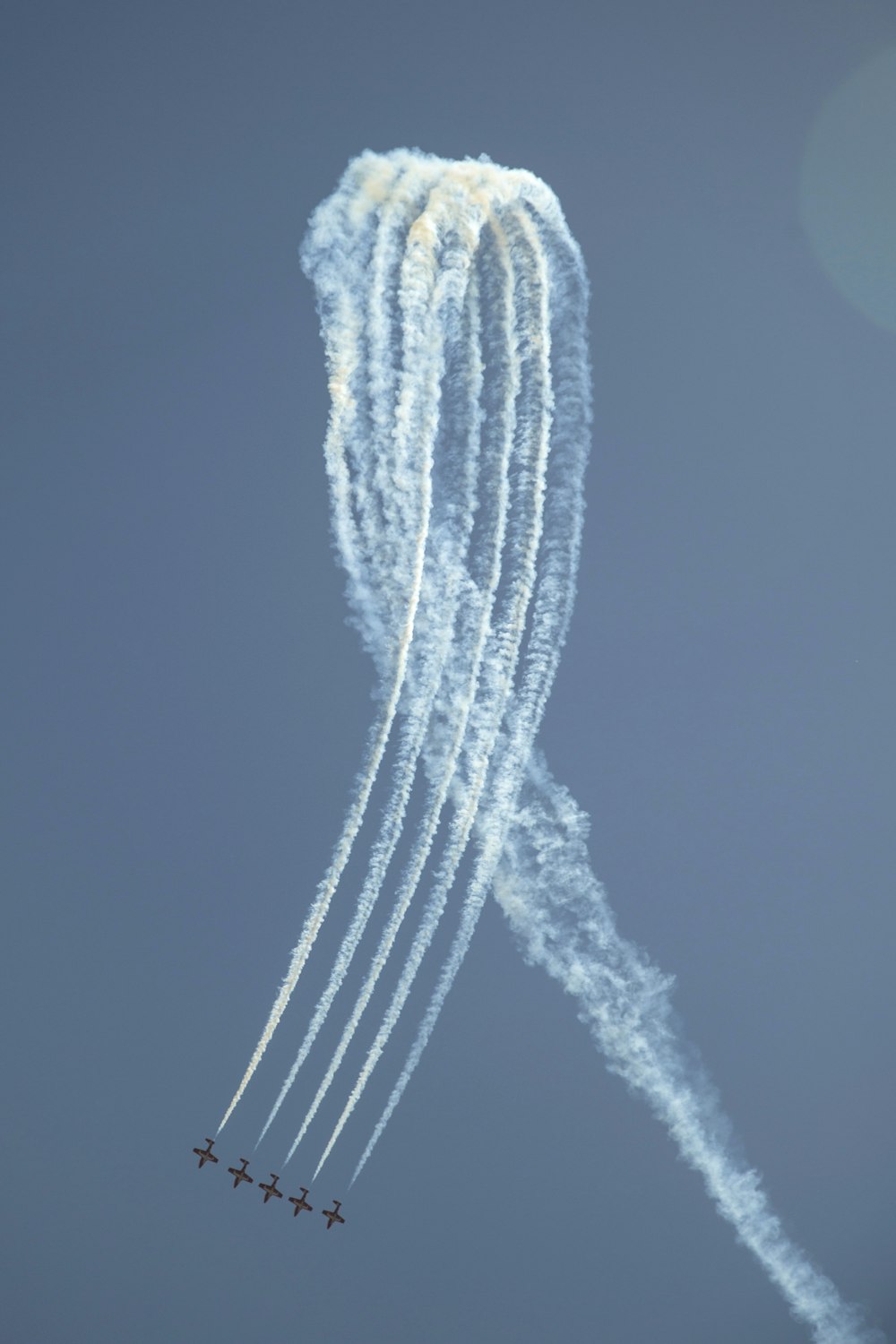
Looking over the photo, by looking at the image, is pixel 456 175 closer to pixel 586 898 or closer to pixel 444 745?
pixel 444 745

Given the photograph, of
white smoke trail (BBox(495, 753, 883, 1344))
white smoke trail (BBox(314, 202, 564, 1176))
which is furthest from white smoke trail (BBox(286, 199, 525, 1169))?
white smoke trail (BBox(495, 753, 883, 1344))

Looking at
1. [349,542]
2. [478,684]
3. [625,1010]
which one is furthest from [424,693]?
[625,1010]

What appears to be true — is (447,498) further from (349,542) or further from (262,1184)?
(262,1184)

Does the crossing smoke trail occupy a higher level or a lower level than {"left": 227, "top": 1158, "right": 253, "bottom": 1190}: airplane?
higher

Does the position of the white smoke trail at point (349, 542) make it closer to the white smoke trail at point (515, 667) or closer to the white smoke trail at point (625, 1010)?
the white smoke trail at point (515, 667)

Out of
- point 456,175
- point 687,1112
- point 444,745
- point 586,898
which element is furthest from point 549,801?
point 456,175

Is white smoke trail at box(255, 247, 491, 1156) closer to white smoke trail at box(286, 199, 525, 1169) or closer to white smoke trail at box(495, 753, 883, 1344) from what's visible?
white smoke trail at box(286, 199, 525, 1169)

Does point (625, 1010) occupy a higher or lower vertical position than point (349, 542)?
lower

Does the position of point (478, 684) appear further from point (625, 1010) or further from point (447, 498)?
point (625, 1010)

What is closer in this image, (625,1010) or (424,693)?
(424,693)

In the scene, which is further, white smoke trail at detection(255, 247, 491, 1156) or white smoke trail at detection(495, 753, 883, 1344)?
white smoke trail at detection(495, 753, 883, 1344)

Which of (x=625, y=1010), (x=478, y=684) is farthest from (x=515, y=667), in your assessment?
(x=625, y=1010)

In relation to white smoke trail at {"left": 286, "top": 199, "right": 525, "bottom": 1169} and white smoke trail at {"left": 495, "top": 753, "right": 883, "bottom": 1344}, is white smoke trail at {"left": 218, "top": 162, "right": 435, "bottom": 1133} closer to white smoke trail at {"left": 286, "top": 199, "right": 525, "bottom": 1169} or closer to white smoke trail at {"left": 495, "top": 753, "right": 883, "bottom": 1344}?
white smoke trail at {"left": 286, "top": 199, "right": 525, "bottom": 1169}
